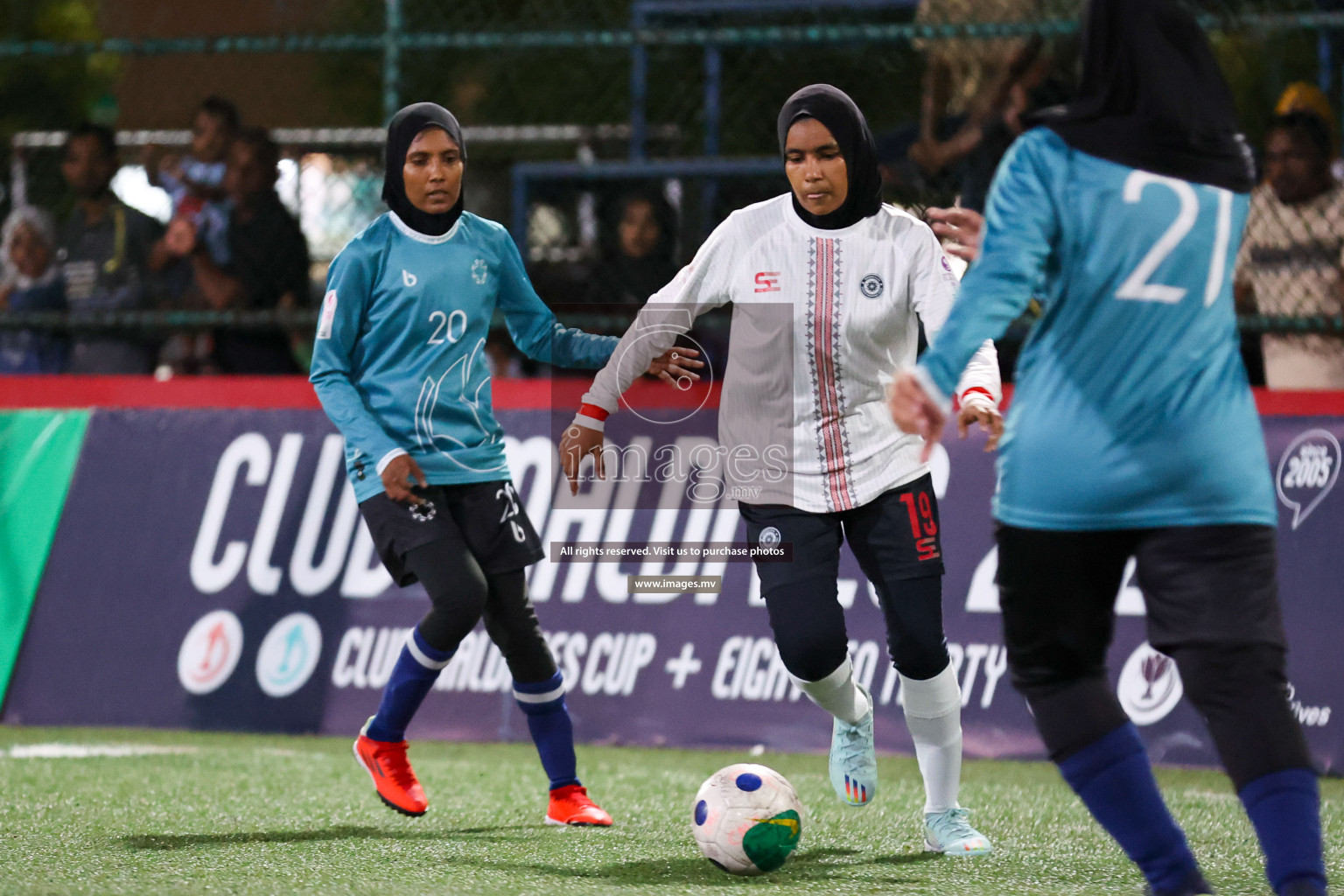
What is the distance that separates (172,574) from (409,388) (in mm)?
3026

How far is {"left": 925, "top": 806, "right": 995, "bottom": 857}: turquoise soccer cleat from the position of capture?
447cm

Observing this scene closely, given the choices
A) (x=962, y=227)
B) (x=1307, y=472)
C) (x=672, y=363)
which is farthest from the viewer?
(x=1307, y=472)

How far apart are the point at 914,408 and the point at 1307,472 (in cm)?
380

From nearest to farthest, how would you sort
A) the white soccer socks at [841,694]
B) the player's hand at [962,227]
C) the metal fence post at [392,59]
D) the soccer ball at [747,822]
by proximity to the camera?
the player's hand at [962,227], the soccer ball at [747,822], the white soccer socks at [841,694], the metal fence post at [392,59]

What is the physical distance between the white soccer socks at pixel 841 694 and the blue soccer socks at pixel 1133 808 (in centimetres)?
129

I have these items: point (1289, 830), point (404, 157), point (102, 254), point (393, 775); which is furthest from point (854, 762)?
point (102, 254)

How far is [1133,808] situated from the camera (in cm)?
329

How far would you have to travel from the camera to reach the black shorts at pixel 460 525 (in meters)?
4.92

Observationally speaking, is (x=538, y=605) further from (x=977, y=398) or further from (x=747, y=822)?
(x=977, y=398)

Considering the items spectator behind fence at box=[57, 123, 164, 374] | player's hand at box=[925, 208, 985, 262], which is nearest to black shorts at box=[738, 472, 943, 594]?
player's hand at box=[925, 208, 985, 262]

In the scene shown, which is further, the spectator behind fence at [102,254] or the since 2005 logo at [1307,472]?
the spectator behind fence at [102,254]

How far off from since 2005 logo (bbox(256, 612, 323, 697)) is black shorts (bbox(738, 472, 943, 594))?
3.25 metres

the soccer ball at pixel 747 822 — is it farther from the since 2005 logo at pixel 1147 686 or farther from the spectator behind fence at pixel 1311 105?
the spectator behind fence at pixel 1311 105

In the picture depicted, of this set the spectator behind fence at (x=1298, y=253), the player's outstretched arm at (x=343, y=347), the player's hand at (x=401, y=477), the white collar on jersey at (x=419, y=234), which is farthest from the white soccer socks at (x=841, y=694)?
the spectator behind fence at (x=1298, y=253)
